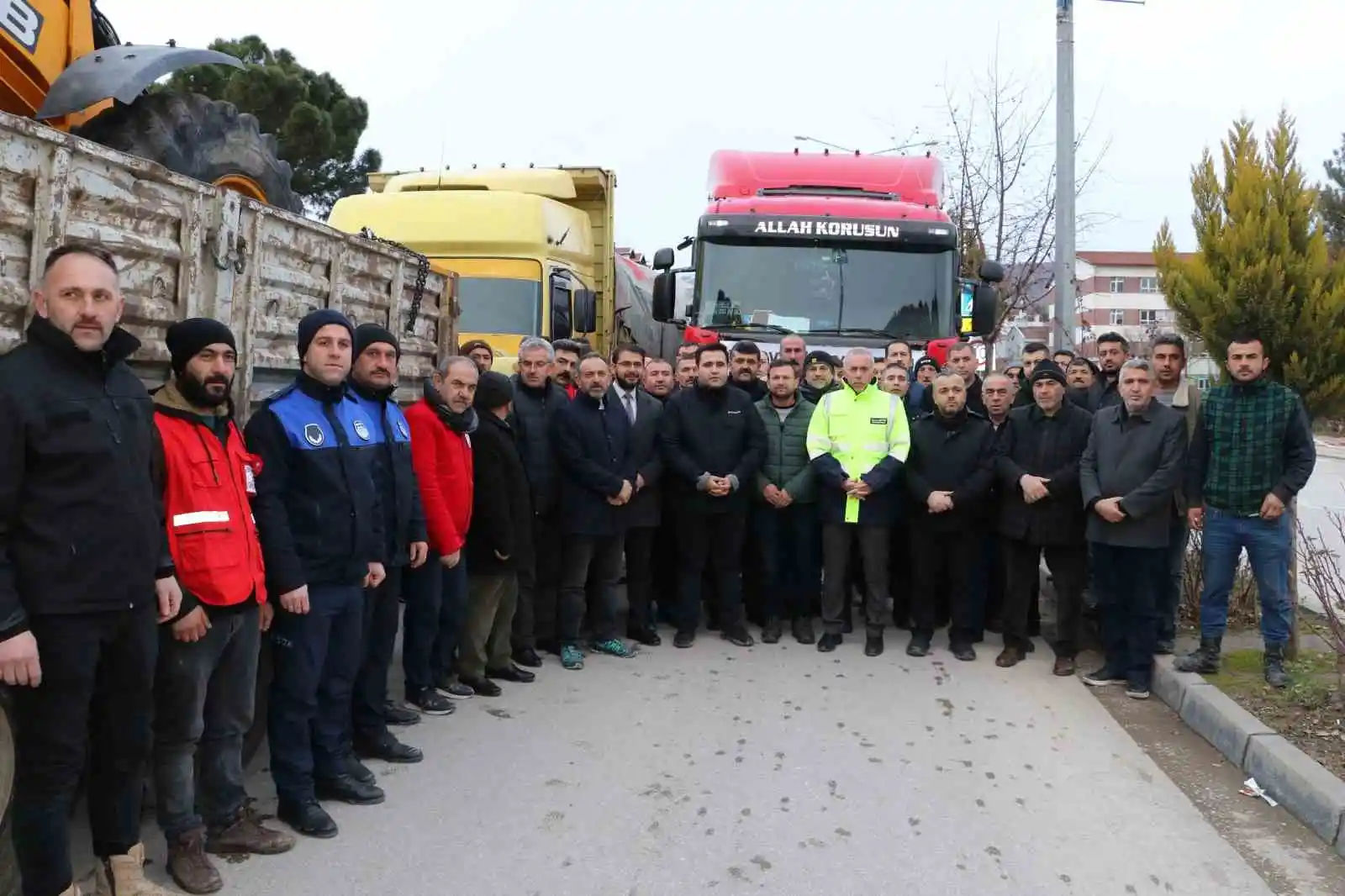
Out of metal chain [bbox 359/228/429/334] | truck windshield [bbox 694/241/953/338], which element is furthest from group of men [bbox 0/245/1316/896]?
truck windshield [bbox 694/241/953/338]

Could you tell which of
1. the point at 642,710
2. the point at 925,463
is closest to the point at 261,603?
the point at 642,710

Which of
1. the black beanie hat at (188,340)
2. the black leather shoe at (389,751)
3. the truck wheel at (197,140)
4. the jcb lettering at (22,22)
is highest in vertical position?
the jcb lettering at (22,22)

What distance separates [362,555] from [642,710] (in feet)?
6.58

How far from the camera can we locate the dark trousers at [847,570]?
715 cm

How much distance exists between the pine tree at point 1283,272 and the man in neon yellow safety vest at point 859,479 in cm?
214

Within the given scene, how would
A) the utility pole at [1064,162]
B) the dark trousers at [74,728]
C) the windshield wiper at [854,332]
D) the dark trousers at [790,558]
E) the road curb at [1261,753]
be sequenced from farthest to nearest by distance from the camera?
the utility pole at [1064,162] < the windshield wiper at [854,332] < the dark trousers at [790,558] < the road curb at [1261,753] < the dark trousers at [74,728]

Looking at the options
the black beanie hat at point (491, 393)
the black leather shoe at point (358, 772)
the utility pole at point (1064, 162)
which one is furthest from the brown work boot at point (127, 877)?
the utility pole at point (1064, 162)

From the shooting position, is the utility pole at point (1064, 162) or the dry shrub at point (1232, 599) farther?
the utility pole at point (1064, 162)

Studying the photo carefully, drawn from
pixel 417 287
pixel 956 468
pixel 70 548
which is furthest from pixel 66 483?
pixel 956 468

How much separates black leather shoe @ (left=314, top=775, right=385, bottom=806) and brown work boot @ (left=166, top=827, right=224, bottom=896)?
0.72 m

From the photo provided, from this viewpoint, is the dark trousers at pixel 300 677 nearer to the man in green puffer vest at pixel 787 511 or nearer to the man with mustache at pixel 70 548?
the man with mustache at pixel 70 548

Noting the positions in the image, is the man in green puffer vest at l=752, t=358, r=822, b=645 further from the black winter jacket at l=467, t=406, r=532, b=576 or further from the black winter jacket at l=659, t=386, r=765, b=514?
the black winter jacket at l=467, t=406, r=532, b=576

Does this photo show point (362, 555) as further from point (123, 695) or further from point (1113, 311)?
point (1113, 311)

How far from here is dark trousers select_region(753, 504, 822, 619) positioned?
7488 mm
